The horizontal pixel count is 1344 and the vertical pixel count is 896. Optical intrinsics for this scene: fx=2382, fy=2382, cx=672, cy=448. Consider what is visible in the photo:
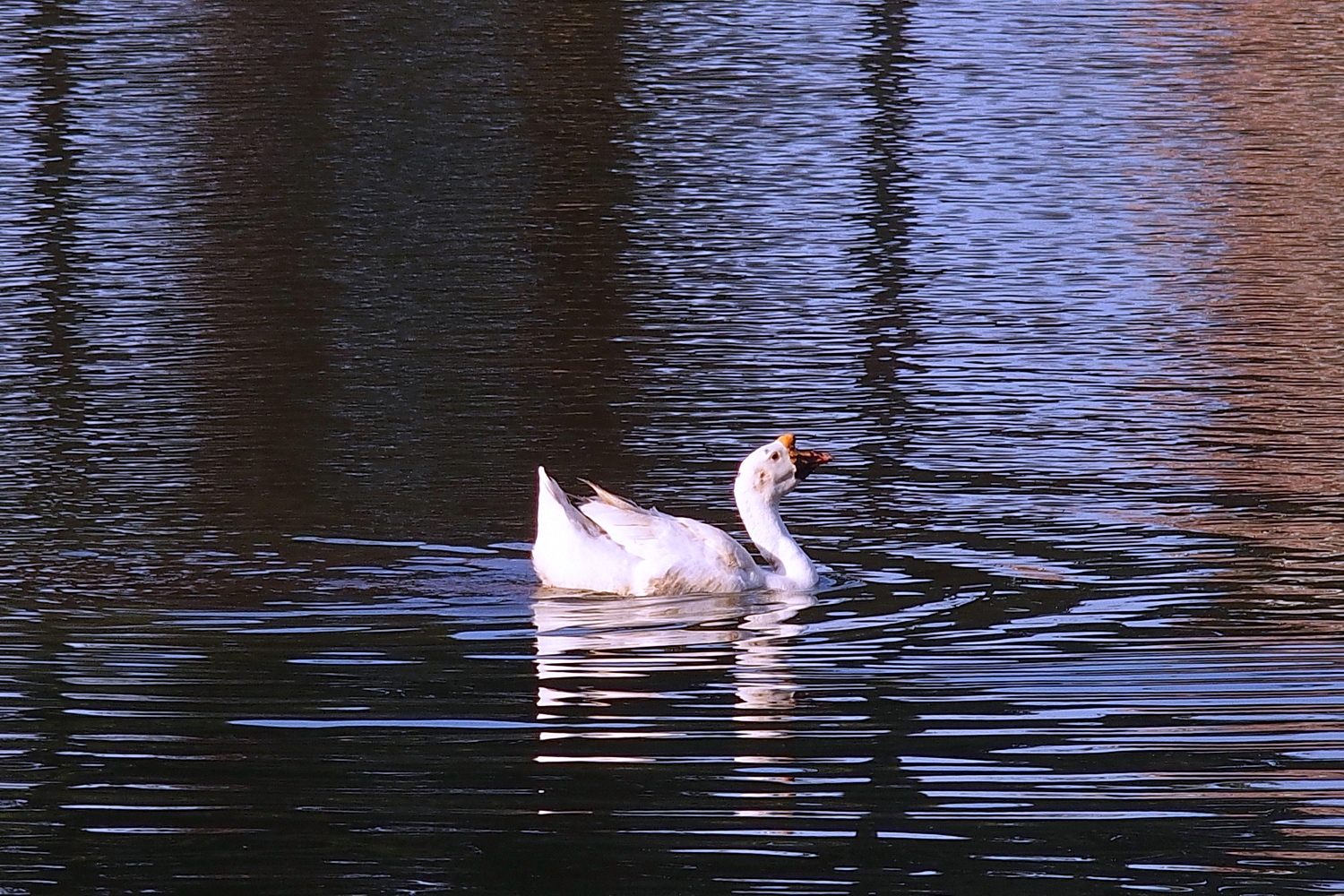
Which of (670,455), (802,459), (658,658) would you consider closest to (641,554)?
(802,459)

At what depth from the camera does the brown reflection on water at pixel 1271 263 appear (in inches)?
444

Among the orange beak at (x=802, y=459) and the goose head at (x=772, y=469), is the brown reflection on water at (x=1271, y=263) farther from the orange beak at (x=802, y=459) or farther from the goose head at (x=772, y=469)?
the goose head at (x=772, y=469)

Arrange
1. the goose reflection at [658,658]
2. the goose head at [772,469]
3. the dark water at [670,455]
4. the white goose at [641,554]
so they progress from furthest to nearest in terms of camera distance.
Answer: the goose head at [772,469]
the white goose at [641,554]
the goose reflection at [658,658]
the dark water at [670,455]

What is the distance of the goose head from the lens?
33.9ft

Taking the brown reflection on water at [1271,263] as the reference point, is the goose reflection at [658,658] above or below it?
above

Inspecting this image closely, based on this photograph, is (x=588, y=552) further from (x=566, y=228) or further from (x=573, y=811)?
(x=566, y=228)

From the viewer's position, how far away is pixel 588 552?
973cm

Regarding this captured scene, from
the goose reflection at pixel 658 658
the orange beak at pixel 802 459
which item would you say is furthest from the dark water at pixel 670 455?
the orange beak at pixel 802 459

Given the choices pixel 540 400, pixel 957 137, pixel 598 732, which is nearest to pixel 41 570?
pixel 598 732

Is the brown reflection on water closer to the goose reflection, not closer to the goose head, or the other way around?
the goose head

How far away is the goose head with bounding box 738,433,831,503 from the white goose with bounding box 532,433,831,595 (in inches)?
12.7

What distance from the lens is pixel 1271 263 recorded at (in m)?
16.7

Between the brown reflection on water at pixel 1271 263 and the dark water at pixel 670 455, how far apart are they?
0.19 feet

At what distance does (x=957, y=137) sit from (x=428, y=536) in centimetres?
1188
